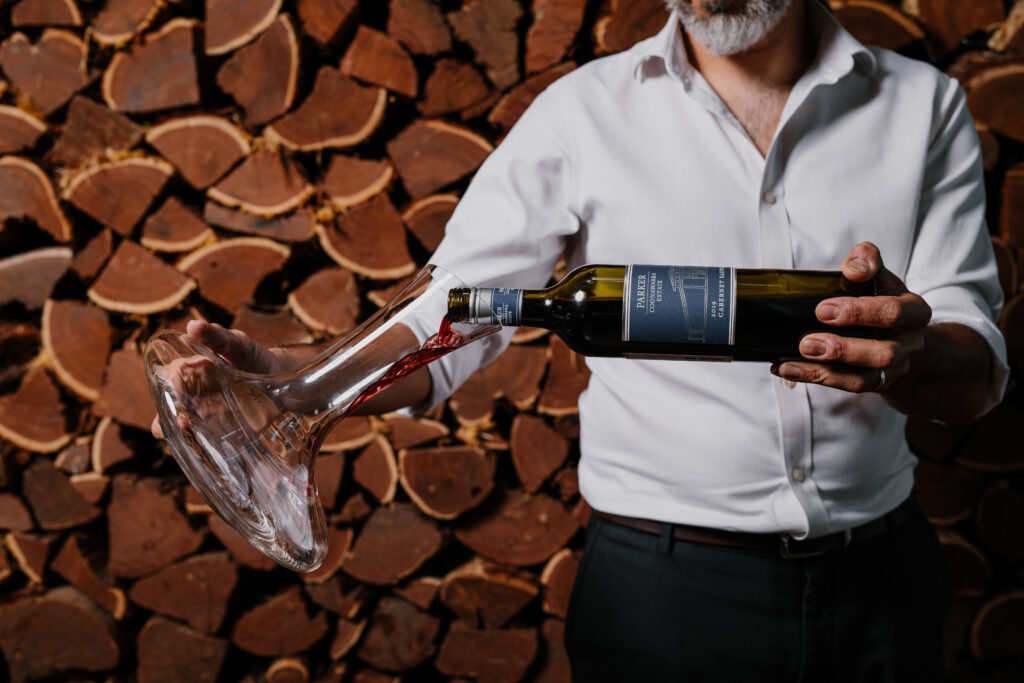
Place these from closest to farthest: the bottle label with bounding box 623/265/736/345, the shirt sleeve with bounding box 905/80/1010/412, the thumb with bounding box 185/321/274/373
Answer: the bottle label with bounding box 623/265/736/345
the thumb with bounding box 185/321/274/373
the shirt sleeve with bounding box 905/80/1010/412

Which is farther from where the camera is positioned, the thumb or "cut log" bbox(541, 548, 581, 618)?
"cut log" bbox(541, 548, 581, 618)

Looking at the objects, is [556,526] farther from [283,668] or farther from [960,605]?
[960,605]

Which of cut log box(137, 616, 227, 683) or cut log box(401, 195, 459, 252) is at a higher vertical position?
cut log box(401, 195, 459, 252)

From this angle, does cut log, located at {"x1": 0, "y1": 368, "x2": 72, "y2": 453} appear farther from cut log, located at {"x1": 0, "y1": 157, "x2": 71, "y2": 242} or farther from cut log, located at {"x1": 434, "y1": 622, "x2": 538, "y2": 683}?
cut log, located at {"x1": 434, "y1": 622, "x2": 538, "y2": 683}

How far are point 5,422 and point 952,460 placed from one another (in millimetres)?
1847

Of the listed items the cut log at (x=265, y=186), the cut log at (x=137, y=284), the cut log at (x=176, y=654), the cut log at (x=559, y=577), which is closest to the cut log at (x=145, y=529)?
the cut log at (x=176, y=654)

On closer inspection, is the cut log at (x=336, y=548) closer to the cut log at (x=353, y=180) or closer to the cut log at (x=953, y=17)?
the cut log at (x=353, y=180)

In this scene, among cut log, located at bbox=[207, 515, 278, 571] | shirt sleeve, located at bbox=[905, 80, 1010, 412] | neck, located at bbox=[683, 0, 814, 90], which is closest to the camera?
shirt sleeve, located at bbox=[905, 80, 1010, 412]

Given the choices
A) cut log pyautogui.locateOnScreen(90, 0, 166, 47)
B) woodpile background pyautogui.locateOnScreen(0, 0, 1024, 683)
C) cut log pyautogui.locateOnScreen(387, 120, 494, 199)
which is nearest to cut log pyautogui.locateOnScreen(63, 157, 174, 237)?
woodpile background pyautogui.locateOnScreen(0, 0, 1024, 683)

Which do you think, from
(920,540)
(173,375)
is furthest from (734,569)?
(173,375)

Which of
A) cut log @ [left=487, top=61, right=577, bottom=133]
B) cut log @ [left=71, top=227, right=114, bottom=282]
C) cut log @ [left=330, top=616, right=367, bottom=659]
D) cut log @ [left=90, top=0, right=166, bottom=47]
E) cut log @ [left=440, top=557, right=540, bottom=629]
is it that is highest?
cut log @ [left=90, top=0, right=166, bottom=47]

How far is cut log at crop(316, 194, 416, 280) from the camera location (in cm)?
129

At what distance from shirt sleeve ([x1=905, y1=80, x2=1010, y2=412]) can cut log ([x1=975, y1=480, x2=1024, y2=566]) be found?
59cm

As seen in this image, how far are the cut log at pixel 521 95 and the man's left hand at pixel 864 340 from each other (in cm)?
78
